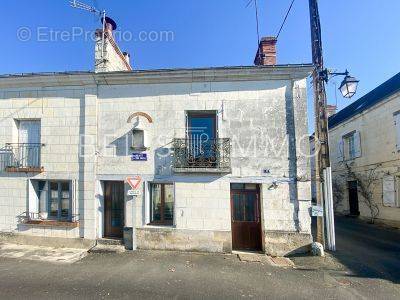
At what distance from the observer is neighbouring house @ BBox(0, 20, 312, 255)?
8.10 m

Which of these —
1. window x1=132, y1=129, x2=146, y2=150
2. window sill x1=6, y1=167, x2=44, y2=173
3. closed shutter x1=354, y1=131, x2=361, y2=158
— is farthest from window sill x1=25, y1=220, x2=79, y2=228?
closed shutter x1=354, y1=131, x2=361, y2=158

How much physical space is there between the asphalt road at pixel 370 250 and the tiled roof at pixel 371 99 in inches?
234

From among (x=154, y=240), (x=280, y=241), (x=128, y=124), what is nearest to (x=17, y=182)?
(x=128, y=124)

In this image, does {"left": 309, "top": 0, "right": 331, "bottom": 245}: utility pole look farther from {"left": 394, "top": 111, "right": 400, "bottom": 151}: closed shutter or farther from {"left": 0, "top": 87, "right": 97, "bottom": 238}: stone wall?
{"left": 0, "top": 87, "right": 97, "bottom": 238}: stone wall

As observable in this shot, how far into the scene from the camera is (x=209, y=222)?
812 centimetres

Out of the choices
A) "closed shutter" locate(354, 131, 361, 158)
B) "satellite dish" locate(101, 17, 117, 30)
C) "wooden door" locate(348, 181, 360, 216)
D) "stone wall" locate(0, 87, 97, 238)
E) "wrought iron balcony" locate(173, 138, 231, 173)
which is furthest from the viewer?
"wooden door" locate(348, 181, 360, 216)

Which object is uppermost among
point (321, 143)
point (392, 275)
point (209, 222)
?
point (321, 143)

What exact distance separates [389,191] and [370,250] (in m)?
5.01

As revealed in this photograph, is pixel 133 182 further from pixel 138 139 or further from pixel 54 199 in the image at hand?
pixel 54 199

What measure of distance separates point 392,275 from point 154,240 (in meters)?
6.11

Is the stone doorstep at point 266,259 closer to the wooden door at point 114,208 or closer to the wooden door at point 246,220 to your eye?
the wooden door at point 246,220

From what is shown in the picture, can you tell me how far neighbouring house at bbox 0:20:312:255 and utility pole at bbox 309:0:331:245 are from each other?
435 mm

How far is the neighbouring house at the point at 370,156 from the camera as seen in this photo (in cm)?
1218

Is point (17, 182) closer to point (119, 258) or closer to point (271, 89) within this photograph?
point (119, 258)
